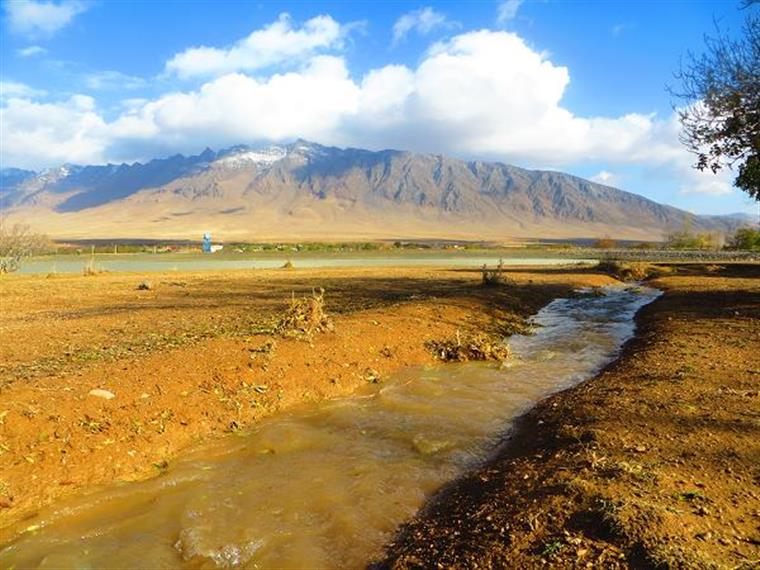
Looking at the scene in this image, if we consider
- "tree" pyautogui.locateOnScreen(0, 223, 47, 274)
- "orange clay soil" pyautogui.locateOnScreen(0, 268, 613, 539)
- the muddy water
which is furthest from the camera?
"tree" pyautogui.locateOnScreen(0, 223, 47, 274)

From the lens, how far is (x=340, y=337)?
502 inches

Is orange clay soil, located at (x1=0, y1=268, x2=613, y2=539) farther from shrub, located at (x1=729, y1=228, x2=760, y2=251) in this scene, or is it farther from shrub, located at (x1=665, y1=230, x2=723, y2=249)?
shrub, located at (x1=665, y1=230, x2=723, y2=249)

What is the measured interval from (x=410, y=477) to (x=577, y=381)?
5.74 m

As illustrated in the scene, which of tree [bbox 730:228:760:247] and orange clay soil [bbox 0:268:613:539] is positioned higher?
tree [bbox 730:228:760:247]

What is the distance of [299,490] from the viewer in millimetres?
6695

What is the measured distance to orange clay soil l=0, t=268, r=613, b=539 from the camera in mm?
7039

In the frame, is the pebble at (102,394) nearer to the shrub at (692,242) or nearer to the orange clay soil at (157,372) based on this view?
the orange clay soil at (157,372)

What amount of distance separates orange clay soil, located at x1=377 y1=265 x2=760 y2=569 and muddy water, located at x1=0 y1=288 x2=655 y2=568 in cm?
59

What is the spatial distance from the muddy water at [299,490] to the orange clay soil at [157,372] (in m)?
0.51

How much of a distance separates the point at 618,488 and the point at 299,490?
3696 millimetres

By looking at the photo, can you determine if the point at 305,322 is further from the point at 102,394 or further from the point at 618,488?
the point at 618,488

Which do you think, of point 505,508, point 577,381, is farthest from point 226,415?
point 577,381

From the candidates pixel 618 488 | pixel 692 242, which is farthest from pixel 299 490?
pixel 692 242

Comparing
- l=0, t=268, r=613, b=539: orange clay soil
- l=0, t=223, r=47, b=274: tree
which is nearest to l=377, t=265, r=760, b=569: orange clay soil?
l=0, t=268, r=613, b=539: orange clay soil
